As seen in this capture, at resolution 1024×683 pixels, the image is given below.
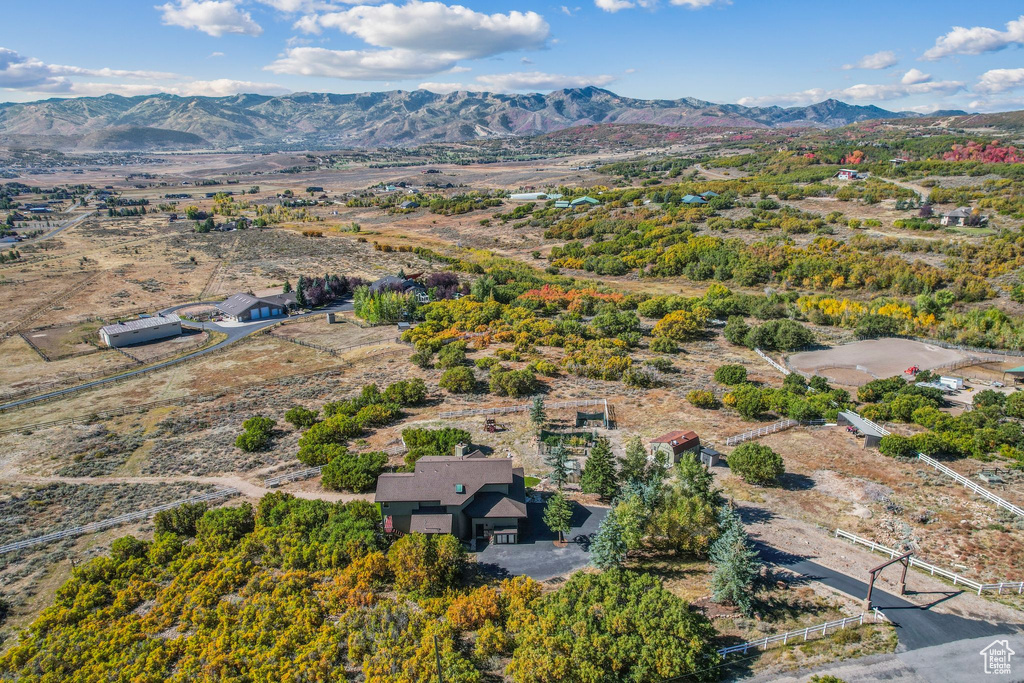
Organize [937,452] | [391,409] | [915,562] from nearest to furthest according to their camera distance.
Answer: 1. [915,562]
2. [937,452]
3. [391,409]

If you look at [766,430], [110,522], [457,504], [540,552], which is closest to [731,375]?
[766,430]

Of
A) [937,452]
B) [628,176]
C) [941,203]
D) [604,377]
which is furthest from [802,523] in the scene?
[628,176]

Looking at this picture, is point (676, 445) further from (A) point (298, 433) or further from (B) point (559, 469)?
(A) point (298, 433)

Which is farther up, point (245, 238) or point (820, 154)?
point (820, 154)

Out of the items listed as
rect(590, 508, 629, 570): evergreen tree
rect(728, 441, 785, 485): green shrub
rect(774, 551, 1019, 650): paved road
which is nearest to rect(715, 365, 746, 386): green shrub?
rect(728, 441, 785, 485): green shrub

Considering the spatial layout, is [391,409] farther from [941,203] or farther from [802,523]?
[941,203]

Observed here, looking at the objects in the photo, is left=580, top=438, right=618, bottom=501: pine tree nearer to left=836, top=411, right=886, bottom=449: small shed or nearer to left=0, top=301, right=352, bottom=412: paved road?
left=836, top=411, right=886, bottom=449: small shed

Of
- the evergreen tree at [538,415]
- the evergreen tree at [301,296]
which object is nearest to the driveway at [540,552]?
the evergreen tree at [538,415]
